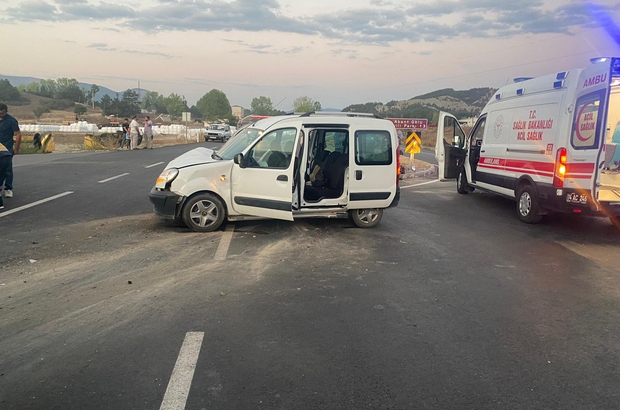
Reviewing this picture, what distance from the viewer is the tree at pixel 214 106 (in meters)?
145

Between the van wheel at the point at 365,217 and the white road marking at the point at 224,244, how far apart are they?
2136 mm

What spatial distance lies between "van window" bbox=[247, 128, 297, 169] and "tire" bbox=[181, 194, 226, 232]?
32.8 inches

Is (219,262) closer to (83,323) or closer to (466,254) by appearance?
(83,323)

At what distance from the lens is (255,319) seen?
446 cm

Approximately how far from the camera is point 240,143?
8.24 m

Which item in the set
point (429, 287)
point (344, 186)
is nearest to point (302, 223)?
point (344, 186)

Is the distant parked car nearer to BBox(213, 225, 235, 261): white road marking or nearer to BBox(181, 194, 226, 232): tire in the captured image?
BBox(213, 225, 235, 261): white road marking

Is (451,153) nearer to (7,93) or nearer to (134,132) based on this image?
(134,132)

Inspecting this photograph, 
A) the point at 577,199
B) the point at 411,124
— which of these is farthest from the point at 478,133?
the point at 411,124

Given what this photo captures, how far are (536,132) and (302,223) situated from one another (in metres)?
4.91

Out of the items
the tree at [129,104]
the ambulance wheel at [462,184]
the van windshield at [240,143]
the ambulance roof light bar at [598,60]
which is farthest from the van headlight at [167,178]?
the tree at [129,104]

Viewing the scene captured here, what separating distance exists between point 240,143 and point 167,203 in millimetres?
1628

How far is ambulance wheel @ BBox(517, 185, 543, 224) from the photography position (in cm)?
914

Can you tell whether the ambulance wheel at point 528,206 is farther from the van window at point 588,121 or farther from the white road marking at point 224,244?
the white road marking at point 224,244
